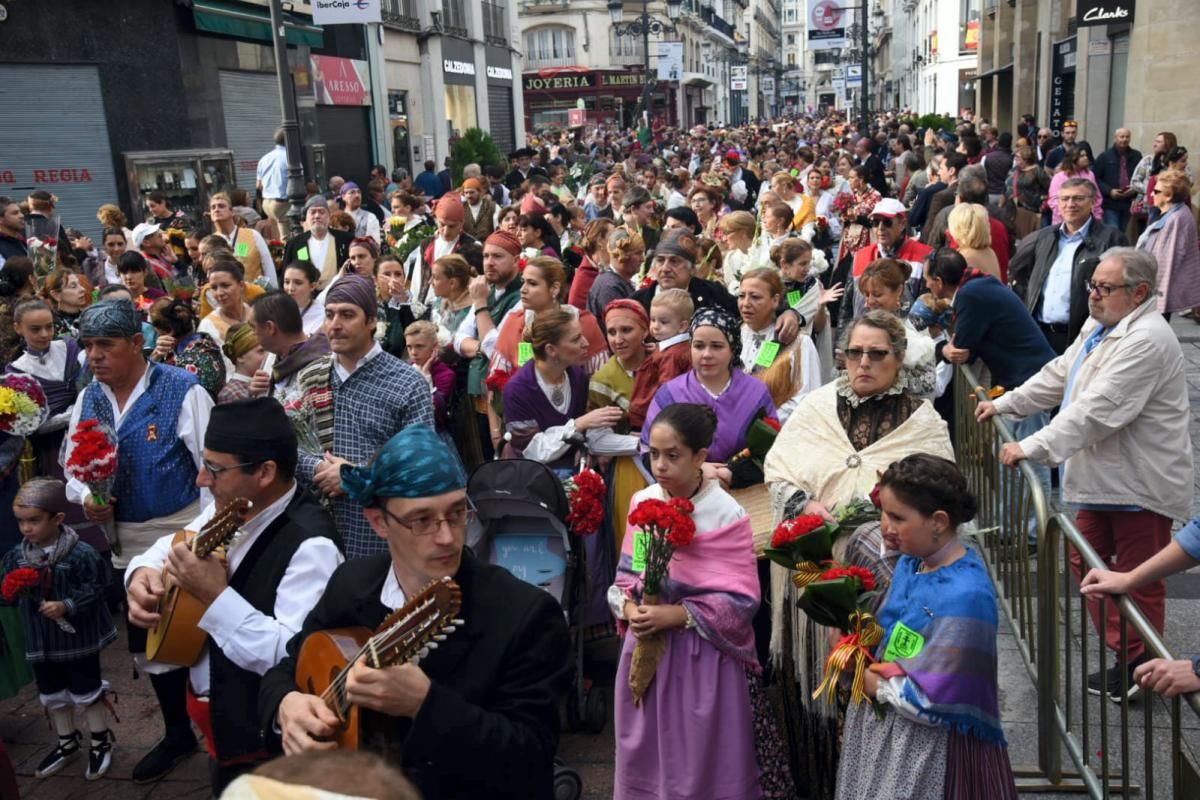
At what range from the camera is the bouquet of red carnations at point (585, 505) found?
16.3 ft

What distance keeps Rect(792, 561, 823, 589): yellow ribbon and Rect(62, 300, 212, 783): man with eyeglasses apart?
9.20ft

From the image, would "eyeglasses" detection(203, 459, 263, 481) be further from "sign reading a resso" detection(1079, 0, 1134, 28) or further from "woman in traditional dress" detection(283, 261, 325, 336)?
"sign reading a resso" detection(1079, 0, 1134, 28)

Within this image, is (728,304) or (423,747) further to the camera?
(728,304)

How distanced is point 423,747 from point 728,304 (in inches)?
217

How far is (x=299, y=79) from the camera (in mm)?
24859

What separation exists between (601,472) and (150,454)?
219 cm

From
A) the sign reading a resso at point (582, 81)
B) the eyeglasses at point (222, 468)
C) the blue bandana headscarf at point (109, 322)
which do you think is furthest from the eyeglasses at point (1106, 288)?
the sign reading a resso at point (582, 81)

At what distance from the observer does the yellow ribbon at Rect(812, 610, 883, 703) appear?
3.56 m

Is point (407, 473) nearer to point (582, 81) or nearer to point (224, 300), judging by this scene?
point (224, 300)

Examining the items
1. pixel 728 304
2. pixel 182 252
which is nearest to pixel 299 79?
pixel 182 252

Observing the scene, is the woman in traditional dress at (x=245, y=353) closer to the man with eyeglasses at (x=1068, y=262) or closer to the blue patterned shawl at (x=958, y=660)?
the blue patterned shawl at (x=958, y=660)

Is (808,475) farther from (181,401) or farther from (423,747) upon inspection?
(181,401)

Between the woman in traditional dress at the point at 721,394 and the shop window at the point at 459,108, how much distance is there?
31.3 meters

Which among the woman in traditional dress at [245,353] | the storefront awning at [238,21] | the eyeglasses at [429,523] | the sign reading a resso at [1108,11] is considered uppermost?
the storefront awning at [238,21]
